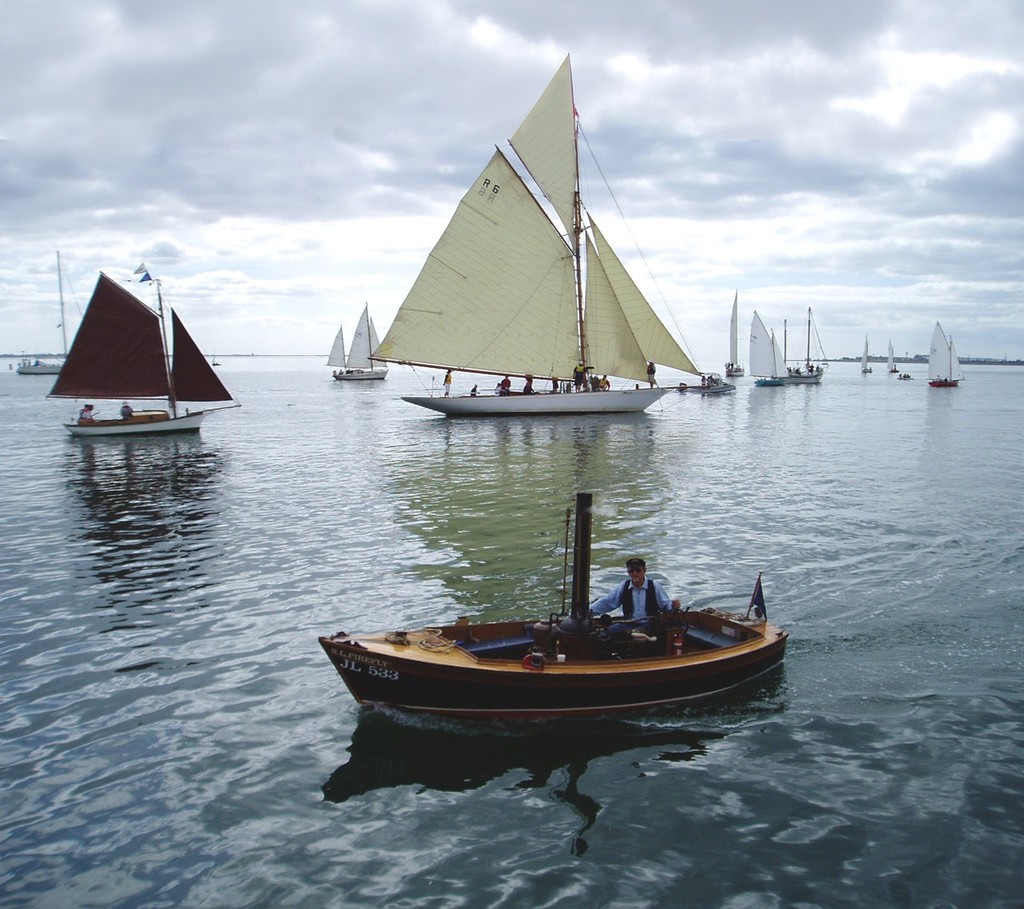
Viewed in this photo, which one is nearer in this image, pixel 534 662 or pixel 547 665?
pixel 534 662

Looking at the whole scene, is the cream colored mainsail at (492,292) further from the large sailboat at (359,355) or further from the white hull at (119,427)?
the large sailboat at (359,355)

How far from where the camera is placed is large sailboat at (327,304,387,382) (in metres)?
133

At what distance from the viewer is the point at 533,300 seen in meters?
63.0

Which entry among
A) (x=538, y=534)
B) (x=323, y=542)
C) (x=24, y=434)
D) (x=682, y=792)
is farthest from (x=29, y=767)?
(x=24, y=434)

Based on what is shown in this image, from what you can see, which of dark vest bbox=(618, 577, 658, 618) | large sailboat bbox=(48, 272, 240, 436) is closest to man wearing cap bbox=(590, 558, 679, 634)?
dark vest bbox=(618, 577, 658, 618)

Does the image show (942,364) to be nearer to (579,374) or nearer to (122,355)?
(579,374)

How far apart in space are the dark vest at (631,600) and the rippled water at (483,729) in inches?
71.1

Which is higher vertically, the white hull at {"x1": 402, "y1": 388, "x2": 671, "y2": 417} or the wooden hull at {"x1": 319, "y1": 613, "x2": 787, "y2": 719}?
the white hull at {"x1": 402, "y1": 388, "x2": 671, "y2": 417}

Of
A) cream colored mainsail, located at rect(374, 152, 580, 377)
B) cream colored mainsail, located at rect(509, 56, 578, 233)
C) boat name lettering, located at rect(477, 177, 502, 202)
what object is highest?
cream colored mainsail, located at rect(509, 56, 578, 233)

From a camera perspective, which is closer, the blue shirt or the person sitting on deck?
the blue shirt

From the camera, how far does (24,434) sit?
6038 cm

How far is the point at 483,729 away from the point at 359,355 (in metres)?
138

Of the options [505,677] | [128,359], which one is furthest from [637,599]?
[128,359]

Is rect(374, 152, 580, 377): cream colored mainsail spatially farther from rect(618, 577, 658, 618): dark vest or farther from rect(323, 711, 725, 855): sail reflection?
rect(323, 711, 725, 855): sail reflection
